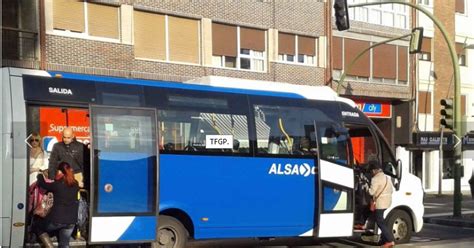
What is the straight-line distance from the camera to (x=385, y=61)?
99.0 ft

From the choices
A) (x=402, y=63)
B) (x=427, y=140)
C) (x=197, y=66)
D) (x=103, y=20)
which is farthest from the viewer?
(x=427, y=140)

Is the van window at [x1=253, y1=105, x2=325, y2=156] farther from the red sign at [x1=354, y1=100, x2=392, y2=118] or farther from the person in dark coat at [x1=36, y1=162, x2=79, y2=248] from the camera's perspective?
the red sign at [x1=354, y1=100, x2=392, y2=118]

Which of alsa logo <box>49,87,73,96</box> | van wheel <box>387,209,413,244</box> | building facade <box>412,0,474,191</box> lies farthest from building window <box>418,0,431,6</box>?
alsa logo <box>49,87,73,96</box>

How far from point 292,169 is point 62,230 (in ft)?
13.4

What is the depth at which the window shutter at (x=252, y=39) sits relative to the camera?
24.5 metres

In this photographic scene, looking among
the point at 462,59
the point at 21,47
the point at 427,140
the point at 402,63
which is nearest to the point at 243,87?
the point at 21,47

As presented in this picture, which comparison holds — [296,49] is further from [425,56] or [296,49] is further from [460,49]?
[460,49]

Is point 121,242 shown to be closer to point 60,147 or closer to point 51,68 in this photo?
point 60,147

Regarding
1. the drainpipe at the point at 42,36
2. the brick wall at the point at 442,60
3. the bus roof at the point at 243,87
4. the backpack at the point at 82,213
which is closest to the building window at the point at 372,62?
the brick wall at the point at 442,60

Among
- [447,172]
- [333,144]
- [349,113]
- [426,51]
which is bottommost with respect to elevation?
[447,172]

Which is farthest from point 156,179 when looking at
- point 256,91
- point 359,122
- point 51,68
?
point 51,68

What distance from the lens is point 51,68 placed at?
18797mm

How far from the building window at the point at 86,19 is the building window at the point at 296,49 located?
8.08m

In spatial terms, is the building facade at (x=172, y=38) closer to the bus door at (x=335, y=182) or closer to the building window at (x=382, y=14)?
the building window at (x=382, y=14)
